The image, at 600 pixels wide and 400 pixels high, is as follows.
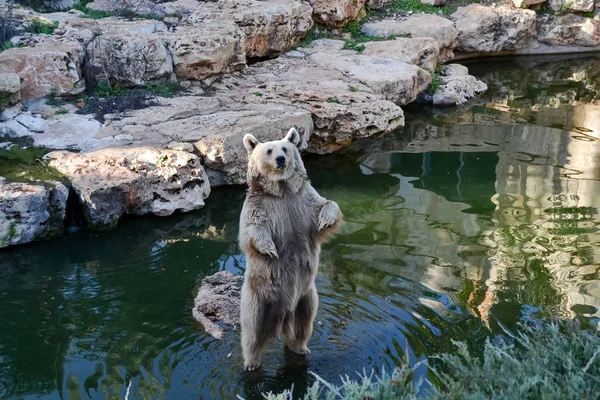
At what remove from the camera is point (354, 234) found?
8.28 meters

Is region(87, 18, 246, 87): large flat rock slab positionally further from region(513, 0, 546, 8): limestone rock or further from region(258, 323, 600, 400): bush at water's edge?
region(513, 0, 546, 8): limestone rock

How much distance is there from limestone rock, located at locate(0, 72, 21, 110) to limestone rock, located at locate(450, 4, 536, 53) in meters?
10.0

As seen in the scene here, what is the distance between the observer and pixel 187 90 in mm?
10977

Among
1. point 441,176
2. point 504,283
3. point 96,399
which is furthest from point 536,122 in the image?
point 96,399

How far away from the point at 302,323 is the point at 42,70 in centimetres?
623

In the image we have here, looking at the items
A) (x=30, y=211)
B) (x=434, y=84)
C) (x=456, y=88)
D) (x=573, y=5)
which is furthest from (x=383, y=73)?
(x=573, y=5)

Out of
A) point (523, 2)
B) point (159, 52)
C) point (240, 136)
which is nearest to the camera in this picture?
point (240, 136)

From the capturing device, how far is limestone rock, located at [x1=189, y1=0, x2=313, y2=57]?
40.3ft

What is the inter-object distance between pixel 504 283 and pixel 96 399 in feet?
13.0

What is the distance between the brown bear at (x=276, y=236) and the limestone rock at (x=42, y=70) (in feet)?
18.0

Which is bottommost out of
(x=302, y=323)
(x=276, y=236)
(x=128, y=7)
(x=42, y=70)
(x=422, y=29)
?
(x=302, y=323)

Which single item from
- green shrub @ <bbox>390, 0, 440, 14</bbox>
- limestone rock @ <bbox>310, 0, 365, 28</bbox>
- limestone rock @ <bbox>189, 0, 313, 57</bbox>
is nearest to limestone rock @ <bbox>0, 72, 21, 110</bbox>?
limestone rock @ <bbox>189, 0, 313, 57</bbox>

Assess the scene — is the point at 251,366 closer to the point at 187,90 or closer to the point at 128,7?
the point at 187,90

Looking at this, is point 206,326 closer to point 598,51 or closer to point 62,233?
point 62,233
